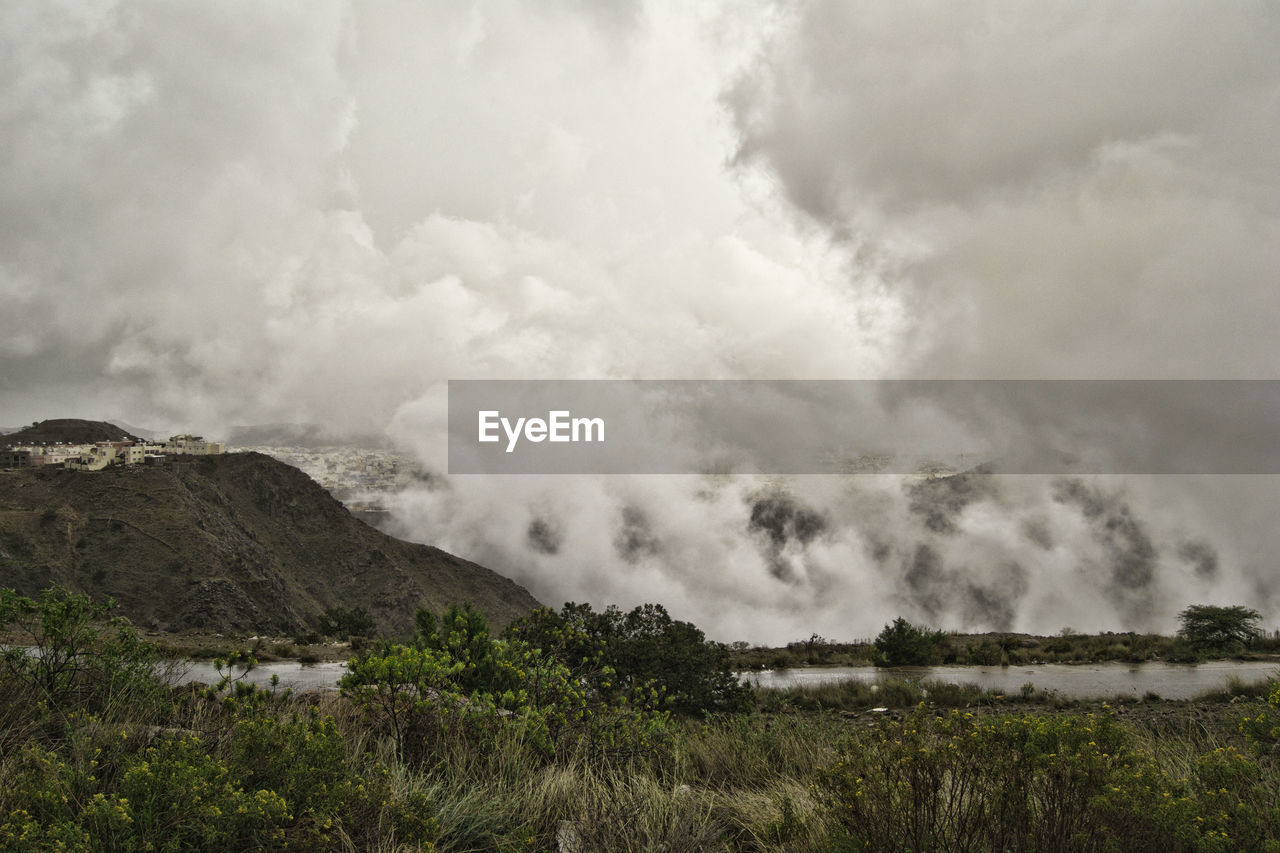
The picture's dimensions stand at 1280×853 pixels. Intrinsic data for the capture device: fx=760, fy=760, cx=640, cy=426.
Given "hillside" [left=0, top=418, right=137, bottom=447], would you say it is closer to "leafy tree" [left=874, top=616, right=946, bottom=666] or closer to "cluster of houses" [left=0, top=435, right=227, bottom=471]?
"cluster of houses" [left=0, top=435, right=227, bottom=471]

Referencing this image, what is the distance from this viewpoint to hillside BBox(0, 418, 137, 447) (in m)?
113

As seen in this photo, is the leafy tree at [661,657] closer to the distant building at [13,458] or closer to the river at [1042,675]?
the river at [1042,675]

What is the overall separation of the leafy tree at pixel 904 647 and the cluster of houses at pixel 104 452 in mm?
85029

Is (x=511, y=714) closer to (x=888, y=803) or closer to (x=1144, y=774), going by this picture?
(x=888, y=803)

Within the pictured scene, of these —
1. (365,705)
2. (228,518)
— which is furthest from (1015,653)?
(228,518)

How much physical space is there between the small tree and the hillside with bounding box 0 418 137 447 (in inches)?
5060

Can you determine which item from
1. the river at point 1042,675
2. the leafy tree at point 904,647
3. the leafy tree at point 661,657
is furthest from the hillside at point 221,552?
the leafy tree at point 661,657

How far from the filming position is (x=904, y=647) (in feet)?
79.9

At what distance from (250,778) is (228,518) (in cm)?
8790

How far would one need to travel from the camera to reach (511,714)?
777 centimetres

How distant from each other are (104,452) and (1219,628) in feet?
348

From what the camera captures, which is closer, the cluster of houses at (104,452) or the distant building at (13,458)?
the cluster of houses at (104,452)

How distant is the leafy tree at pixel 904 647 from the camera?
79.0ft

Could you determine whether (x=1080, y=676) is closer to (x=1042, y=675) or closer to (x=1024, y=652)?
(x=1042, y=675)
